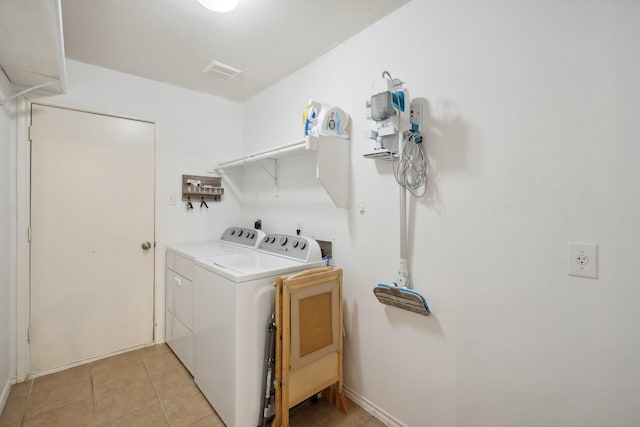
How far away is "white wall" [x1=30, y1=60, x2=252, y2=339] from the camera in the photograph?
95.5 inches

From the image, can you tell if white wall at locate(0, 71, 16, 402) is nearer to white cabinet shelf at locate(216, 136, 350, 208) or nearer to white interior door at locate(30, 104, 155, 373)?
white interior door at locate(30, 104, 155, 373)

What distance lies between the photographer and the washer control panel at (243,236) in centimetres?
256

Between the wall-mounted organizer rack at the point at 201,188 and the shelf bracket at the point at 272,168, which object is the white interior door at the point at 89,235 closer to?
the wall-mounted organizer rack at the point at 201,188

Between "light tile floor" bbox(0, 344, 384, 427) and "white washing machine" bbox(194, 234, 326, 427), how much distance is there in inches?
7.5

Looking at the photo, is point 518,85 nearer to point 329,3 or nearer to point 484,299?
point 484,299

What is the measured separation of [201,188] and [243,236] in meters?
0.71

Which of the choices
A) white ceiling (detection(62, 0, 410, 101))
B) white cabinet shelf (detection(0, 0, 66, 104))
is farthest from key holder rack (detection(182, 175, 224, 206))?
white cabinet shelf (detection(0, 0, 66, 104))

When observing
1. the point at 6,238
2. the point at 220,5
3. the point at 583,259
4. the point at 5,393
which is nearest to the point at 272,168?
the point at 220,5

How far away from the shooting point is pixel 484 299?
135 cm

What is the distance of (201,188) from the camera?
2.93 m

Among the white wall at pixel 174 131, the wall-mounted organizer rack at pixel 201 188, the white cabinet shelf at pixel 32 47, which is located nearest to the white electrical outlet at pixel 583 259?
A: the white cabinet shelf at pixel 32 47

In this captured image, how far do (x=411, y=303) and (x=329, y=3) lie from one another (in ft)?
5.89

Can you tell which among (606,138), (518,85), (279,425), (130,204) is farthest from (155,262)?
(606,138)

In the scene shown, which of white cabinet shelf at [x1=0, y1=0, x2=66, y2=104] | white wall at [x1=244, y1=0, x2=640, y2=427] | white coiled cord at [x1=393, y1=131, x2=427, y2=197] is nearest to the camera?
white wall at [x1=244, y1=0, x2=640, y2=427]
